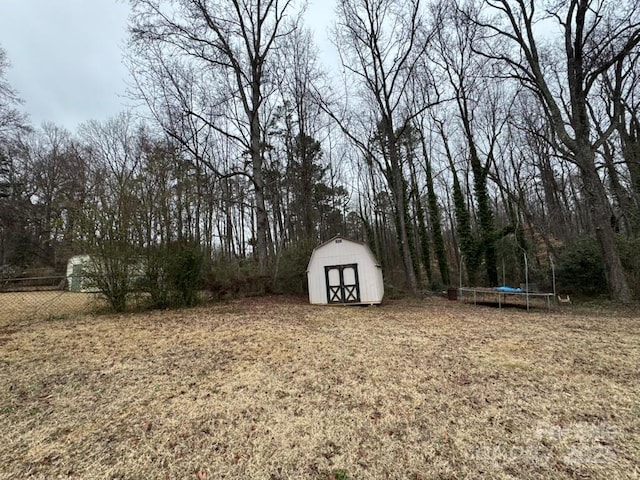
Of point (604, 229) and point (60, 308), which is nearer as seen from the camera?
point (60, 308)

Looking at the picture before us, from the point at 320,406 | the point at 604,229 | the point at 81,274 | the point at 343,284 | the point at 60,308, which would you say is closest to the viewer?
the point at 320,406

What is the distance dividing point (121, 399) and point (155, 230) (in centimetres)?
598

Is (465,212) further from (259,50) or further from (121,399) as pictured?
(121,399)

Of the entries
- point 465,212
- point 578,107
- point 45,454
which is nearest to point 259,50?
point 578,107

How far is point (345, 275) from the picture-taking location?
10.7m

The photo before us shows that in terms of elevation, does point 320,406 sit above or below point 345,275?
below

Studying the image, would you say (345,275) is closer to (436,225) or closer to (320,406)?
(320,406)

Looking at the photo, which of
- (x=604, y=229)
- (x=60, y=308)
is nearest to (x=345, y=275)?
(x=604, y=229)

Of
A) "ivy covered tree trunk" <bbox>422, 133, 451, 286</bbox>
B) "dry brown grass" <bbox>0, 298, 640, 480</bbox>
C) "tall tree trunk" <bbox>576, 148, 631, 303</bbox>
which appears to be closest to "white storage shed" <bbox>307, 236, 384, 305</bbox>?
"dry brown grass" <bbox>0, 298, 640, 480</bbox>

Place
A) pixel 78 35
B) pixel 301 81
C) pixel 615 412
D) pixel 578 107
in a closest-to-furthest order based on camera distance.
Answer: pixel 615 412 < pixel 78 35 < pixel 578 107 < pixel 301 81

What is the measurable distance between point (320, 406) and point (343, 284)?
791 cm

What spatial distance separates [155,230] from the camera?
8.15m

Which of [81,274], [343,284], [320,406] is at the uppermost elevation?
[81,274]

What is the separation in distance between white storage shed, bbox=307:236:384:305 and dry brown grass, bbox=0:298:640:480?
5.12 meters
